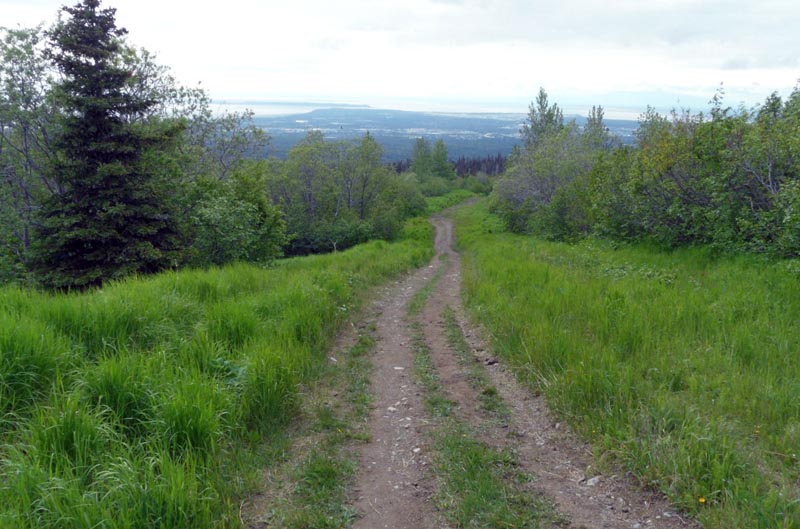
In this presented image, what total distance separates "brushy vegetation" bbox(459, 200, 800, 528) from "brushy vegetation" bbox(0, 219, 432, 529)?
9.96 feet

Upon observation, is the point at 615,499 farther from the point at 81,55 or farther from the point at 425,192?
the point at 425,192

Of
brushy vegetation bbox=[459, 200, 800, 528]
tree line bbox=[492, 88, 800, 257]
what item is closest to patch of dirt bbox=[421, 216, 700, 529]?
brushy vegetation bbox=[459, 200, 800, 528]

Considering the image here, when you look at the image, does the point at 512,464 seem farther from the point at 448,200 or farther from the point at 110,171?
the point at 448,200

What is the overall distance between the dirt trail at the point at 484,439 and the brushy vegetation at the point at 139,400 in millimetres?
1023

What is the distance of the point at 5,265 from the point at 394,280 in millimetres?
16459

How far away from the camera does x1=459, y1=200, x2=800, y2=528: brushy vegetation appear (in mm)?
3498

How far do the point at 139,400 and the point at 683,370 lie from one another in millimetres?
5328

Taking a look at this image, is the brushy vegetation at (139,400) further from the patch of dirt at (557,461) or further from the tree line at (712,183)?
the tree line at (712,183)

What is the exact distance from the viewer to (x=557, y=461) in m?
4.20

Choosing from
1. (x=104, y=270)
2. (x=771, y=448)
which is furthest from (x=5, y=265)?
(x=771, y=448)

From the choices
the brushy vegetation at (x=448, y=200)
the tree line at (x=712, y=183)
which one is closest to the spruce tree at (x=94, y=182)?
the tree line at (x=712, y=183)

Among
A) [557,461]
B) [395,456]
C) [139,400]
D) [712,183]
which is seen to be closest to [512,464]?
[557,461]

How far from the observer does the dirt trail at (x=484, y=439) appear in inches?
136

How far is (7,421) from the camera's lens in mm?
3789
